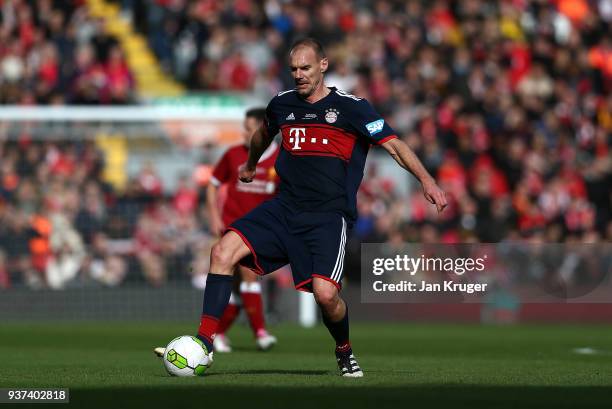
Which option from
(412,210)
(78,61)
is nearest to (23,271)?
(78,61)

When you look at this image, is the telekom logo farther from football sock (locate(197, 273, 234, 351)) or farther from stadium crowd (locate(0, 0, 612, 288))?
stadium crowd (locate(0, 0, 612, 288))

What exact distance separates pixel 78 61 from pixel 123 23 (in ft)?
11.3

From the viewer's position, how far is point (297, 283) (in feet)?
30.5

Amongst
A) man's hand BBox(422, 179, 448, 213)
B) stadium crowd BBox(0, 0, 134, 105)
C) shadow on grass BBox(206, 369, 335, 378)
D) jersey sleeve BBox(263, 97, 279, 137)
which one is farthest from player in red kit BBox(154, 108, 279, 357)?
stadium crowd BBox(0, 0, 134, 105)

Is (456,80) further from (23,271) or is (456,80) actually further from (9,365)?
(9,365)

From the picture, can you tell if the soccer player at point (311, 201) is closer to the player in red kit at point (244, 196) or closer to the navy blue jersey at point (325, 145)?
the navy blue jersey at point (325, 145)

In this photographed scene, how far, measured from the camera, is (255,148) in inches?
383

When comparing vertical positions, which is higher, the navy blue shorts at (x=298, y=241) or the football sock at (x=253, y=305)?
the navy blue shorts at (x=298, y=241)

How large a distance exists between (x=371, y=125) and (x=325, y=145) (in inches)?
13.9

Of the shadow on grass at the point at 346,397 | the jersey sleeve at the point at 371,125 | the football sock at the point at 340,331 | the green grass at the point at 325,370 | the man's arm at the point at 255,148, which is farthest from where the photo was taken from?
the man's arm at the point at 255,148

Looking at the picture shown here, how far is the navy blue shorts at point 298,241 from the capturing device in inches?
363

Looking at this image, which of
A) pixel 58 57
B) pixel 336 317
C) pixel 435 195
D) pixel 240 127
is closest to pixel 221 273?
pixel 336 317

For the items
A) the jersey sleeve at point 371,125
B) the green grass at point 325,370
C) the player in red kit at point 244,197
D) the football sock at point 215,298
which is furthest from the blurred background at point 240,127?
the jersey sleeve at point 371,125

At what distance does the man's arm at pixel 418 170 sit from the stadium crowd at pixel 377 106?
10645 millimetres
